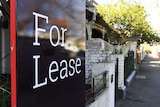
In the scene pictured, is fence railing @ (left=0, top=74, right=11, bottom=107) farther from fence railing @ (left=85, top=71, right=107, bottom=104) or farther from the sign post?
fence railing @ (left=85, top=71, right=107, bottom=104)

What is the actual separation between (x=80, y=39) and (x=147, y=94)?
32.2ft

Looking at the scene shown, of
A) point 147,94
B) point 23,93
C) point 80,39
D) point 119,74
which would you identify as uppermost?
point 80,39

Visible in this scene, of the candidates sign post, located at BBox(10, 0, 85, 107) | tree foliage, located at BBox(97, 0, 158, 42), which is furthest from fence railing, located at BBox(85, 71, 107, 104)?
tree foliage, located at BBox(97, 0, 158, 42)

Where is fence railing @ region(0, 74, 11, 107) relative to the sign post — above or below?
below

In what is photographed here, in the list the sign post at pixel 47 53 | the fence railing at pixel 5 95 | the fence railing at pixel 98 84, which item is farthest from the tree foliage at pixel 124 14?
the fence railing at pixel 5 95

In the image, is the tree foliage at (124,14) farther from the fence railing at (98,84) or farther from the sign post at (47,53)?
the sign post at (47,53)

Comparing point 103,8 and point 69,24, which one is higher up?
point 103,8

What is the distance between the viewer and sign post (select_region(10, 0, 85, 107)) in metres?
1.32

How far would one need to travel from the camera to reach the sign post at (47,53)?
132 cm

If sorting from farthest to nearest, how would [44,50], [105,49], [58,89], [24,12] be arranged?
[105,49], [58,89], [44,50], [24,12]

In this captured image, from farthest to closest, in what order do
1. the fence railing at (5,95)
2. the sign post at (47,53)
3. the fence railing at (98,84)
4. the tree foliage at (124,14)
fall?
the tree foliage at (124,14), the fence railing at (98,84), the fence railing at (5,95), the sign post at (47,53)

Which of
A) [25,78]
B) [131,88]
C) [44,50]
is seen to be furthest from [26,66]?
[131,88]

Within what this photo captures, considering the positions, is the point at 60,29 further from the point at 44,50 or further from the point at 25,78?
the point at 25,78

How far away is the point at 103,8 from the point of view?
15055 mm
